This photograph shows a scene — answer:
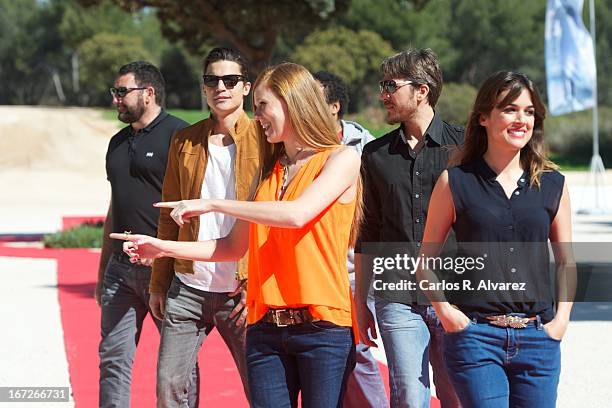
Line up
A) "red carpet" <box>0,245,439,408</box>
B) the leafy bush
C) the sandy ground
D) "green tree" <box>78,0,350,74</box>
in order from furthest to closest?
1. the sandy ground
2. "green tree" <box>78,0,350,74</box>
3. the leafy bush
4. "red carpet" <box>0,245,439,408</box>

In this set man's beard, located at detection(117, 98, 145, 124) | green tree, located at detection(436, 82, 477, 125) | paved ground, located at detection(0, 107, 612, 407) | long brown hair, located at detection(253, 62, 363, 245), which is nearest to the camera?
long brown hair, located at detection(253, 62, 363, 245)

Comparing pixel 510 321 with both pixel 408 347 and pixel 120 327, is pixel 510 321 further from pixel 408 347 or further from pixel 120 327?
pixel 120 327

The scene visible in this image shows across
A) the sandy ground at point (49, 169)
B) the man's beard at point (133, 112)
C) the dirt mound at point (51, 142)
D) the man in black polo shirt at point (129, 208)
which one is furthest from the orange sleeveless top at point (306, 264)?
the dirt mound at point (51, 142)

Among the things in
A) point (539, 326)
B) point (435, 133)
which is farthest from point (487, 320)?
point (435, 133)

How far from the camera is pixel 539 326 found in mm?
3717

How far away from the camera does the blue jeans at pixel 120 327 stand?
5.64 m

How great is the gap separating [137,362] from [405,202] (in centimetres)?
391

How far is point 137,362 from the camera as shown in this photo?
8.23 metres

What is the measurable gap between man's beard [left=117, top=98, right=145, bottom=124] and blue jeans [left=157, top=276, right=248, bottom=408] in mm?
1261

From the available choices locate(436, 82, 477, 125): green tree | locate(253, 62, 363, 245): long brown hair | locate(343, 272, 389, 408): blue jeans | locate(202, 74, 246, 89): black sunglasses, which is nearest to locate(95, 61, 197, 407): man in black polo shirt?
locate(202, 74, 246, 89): black sunglasses

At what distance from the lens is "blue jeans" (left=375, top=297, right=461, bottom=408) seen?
15.4 ft

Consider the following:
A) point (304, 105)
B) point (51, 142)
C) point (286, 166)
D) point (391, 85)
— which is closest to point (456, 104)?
point (51, 142)

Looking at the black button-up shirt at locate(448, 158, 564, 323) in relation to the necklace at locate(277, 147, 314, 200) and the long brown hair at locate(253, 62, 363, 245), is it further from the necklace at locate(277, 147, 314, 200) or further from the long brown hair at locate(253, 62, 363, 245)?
the necklace at locate(277, 147, 314, 200)

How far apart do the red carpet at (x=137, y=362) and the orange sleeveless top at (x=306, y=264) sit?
313 centimetres
